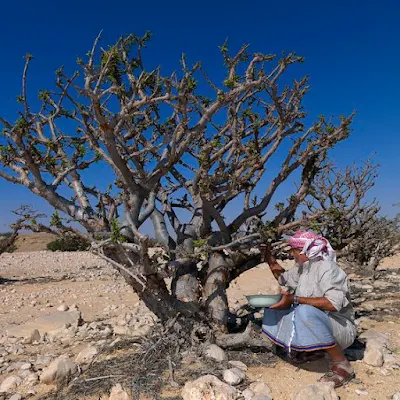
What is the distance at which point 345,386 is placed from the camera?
3.85 m

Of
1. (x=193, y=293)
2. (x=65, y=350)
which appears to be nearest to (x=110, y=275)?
(x=65, y=350)

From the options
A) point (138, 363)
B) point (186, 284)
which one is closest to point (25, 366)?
point (138, 363)

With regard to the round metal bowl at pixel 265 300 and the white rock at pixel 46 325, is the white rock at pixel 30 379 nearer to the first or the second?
the white rock at pixel 46 325

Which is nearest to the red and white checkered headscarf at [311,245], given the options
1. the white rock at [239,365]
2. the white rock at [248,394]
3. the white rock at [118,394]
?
the white rock at [239,365]

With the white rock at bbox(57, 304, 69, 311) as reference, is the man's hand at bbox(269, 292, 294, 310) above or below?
above

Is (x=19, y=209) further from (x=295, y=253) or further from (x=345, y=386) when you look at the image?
(x=345, y=386)

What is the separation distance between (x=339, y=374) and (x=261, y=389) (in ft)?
2.40

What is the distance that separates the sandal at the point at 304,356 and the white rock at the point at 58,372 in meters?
2.14

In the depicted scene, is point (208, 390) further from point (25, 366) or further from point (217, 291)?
point (25, 366)

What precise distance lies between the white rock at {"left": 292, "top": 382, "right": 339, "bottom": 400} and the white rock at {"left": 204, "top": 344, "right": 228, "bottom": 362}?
876 millimetres

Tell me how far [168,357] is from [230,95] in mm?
2503

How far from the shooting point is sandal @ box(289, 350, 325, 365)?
4336 millimetres

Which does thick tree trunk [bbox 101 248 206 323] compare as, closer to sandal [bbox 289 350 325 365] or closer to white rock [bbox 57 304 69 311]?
sandal [bbox 289 350 325 365]

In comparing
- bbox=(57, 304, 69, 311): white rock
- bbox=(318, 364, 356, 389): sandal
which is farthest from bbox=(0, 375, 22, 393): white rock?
bbox=(57, 304, 69, 311): white rock
